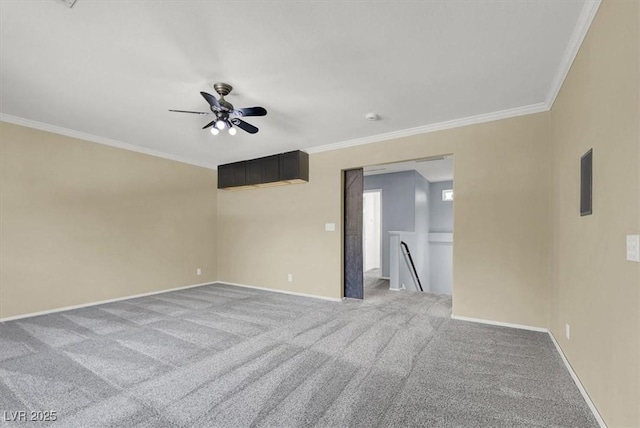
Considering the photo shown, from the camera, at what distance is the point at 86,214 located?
175 inches

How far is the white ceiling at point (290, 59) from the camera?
1.95 metres

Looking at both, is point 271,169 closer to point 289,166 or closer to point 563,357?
point 289,166

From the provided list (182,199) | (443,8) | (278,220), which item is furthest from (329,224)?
(443,8)

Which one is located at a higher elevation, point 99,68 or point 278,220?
point 99,68

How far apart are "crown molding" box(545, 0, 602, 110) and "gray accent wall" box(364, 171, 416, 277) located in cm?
412

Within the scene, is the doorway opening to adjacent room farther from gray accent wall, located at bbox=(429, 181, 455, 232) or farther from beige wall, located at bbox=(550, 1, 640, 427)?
beige wall, located at bbox=(550, 1, 640, 427)

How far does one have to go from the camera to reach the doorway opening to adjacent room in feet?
16.2

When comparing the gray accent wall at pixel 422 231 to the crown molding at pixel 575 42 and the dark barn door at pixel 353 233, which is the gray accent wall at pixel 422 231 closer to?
the dark barn door at pixel 353 233

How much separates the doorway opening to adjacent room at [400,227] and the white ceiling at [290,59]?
1.49m

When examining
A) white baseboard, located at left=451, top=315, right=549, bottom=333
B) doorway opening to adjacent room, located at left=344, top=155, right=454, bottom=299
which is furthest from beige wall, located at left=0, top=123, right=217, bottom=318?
white baseboard, located at left=451, top=315, right=549, bottom=333

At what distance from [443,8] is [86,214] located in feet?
17.4

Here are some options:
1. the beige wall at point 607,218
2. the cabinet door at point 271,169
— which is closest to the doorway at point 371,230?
the cabinet door at point 271,169

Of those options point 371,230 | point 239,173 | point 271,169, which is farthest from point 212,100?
point 371,230

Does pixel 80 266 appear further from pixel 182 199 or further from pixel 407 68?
pixel 407 68
